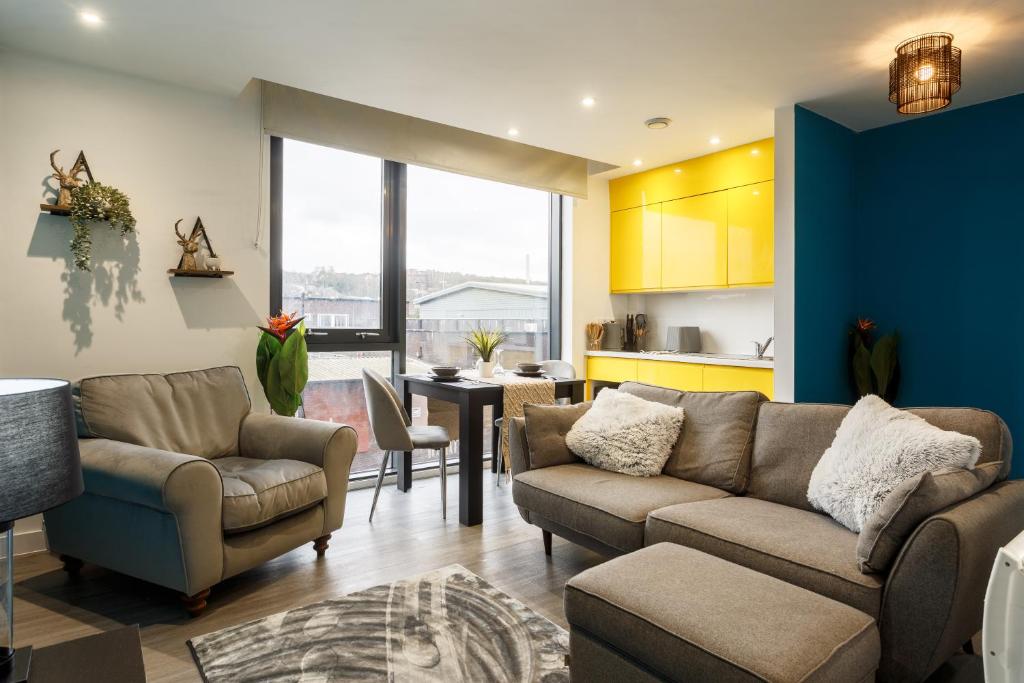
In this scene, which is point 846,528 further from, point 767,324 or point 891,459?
point 767,324

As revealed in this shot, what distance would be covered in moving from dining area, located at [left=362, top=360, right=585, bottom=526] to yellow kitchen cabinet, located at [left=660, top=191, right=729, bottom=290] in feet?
4.11

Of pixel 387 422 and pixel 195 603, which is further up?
pixel 387 422

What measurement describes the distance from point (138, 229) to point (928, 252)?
15.8 feet

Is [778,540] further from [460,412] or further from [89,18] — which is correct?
[89,18]

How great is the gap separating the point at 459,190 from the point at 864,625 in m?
4.04

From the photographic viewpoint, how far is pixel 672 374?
15.5 feet

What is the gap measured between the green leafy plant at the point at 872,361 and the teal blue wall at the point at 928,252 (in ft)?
0.25

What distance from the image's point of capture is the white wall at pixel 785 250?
3684 millimetres

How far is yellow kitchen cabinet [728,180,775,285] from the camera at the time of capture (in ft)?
13.9

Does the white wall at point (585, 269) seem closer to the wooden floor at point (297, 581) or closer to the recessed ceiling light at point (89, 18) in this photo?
the wooden floor at point (297, 581)

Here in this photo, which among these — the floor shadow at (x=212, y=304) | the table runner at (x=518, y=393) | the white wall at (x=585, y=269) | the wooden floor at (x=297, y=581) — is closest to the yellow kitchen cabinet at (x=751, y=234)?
the white wall at (x=585, y=269)

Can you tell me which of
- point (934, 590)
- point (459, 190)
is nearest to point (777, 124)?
point (459, 190)

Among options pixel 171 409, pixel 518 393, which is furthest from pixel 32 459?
pixel 518 393

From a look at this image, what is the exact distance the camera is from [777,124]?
3.76 meters
